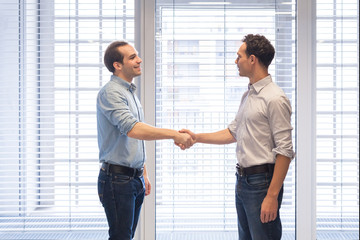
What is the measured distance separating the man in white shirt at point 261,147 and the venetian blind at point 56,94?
1.16 m

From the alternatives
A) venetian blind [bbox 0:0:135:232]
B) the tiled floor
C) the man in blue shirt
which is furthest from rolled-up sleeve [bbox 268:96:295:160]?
venetian blind [bbox 0:0:135:232]

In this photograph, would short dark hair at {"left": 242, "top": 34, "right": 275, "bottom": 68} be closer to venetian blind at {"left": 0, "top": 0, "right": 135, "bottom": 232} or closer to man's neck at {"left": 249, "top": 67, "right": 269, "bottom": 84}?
man's neck at {"left": 249, "top": 67, "right": 269, "bottom": 84}

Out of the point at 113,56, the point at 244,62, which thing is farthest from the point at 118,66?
the point at 244,62

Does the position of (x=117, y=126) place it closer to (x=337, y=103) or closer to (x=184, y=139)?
(x=184, y=139)

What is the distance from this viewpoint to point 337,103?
2711mm

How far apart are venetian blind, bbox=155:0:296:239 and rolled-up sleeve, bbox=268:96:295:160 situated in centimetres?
96

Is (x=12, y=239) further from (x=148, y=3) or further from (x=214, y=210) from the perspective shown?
(x=148, y=3)

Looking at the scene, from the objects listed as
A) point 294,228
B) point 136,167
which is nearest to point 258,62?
point 136,167

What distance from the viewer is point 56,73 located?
2.77m

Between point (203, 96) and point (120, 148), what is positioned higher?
point (203, 96)

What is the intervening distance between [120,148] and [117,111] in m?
0.20

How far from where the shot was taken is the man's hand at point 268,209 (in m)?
1.74

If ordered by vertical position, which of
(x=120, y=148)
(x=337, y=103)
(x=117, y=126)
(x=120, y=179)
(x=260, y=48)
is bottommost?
(x=120, y=179)

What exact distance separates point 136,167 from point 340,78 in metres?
1.57
